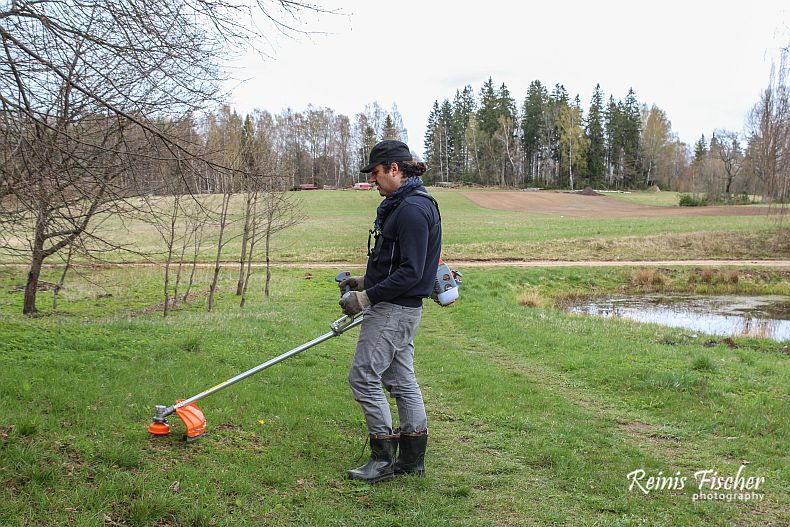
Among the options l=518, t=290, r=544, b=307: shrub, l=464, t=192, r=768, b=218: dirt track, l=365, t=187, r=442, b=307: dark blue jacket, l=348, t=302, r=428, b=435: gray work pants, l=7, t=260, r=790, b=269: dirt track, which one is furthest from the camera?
l=464, t=192, r=768, b=218: dirt track

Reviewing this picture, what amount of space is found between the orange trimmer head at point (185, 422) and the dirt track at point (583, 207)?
47915 millimetres

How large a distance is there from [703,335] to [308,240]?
24.8 m

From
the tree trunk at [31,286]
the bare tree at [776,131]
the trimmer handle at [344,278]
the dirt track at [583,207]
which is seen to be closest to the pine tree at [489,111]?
the dirt track at [583,207]

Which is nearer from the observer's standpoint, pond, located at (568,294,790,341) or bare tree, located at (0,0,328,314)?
bare tree, located at (0,0,328,314)

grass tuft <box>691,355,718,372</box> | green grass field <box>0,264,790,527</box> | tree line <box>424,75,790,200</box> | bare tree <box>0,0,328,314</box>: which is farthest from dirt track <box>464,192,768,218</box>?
bare tree <box>0,0,328,314</box>

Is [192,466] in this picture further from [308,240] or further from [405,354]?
[308,240]

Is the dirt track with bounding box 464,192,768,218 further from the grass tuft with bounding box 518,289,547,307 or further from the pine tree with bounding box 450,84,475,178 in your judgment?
the grass tuft with bounding box 518,289,547,307

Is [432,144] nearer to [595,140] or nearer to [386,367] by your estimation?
[595,140]

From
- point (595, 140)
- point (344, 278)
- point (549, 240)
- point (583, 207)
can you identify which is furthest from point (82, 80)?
point (595, 140)

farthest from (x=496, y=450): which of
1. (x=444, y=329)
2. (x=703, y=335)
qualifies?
(x=703, y=335)

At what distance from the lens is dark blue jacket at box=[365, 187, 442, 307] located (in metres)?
4.63

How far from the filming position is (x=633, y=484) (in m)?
4.88

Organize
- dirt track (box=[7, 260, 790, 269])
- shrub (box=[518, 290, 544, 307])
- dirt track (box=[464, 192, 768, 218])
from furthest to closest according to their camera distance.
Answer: dirt track (box=[464, 192, 768, 218]) → dirt track (box=[7, 260, 790, 269]) → shrub (box=[518, 290, 544, 307])

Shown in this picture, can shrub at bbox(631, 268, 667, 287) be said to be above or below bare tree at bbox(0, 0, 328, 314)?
below
